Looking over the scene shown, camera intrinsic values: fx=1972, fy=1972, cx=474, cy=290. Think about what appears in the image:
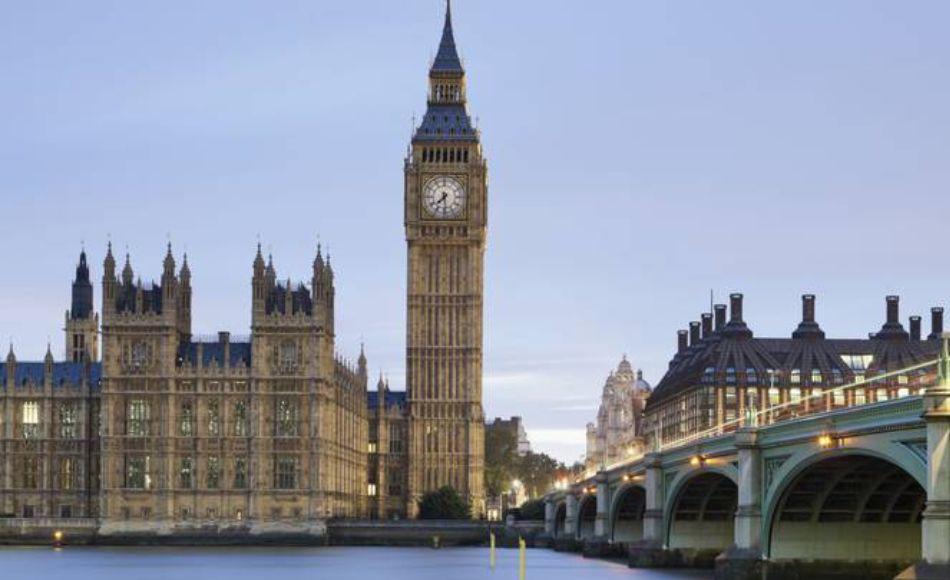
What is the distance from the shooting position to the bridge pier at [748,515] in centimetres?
7906

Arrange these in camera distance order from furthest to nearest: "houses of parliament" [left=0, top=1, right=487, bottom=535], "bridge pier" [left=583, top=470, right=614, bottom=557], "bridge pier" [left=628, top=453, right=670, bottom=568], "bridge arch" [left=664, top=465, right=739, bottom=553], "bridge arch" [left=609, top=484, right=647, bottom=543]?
"houses of parliament" [left=0, top=1, right=487, bottom=535], "bridge pier" [left=583, top=470, right=614, bottom=557], "bridge arch" [left=609, top=484, right=647, bottom=543], "bridge pier" [left=628, top=453, right=670, bottom=568], "bridge arch" [left=664, top=465, right=739, bottom=553]

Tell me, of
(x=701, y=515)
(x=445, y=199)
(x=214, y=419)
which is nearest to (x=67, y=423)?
(x=214, y=419)

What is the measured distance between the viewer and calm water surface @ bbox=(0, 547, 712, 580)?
104m

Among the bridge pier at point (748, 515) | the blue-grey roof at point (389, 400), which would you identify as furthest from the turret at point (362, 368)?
the bridge pier at point (748, 515)

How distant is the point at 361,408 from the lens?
18788 cm

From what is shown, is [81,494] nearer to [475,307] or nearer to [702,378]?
[475,307]

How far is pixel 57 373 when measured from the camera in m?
172

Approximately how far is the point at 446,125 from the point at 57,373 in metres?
45.6

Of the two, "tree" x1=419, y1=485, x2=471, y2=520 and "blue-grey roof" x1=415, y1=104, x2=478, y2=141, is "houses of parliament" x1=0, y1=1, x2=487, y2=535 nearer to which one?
"tree" x1=419, y1=485, x2=471, y2=520

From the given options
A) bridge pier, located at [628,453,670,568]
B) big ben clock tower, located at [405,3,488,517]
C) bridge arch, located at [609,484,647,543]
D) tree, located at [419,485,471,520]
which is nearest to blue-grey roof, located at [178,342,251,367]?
tree, located at [419,485,471,520]

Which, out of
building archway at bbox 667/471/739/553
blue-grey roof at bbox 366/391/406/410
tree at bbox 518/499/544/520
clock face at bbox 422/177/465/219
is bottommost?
tree at bbox 518/499/544/520

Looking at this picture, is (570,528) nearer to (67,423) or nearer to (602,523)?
(602,523)

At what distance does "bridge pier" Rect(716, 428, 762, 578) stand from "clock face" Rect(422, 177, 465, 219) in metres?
110

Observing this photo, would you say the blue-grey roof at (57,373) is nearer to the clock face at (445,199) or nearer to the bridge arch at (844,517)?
the clock face at (445,199)
